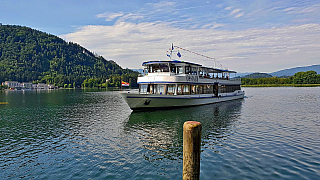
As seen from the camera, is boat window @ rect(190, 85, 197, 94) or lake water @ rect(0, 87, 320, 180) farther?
boat window @ rect(190, 85, 197, 94)

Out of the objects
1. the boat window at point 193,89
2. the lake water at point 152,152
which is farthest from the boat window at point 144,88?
the lake water at point 152,152

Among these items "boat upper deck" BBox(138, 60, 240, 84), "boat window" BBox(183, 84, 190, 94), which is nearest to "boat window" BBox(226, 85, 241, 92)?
"boat upper deck" BBox(138, 60, 240, 84)

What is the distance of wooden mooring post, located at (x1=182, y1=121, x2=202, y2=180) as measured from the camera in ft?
22.7

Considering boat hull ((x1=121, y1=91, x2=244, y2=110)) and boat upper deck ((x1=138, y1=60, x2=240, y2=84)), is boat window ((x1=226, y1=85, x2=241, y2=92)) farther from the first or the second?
boat upper deck ((x1=138, y1=60, x2=240, y2=84))

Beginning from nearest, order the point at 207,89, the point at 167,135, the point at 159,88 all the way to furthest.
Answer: the point at 167,135, the point at 159,88, the point at 207,89

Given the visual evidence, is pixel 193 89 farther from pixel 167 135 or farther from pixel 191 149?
pixel 191 149

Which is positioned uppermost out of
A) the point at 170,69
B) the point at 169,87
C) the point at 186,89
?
the point at 170,69

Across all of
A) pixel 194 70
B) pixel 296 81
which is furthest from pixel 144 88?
pixel 296 81

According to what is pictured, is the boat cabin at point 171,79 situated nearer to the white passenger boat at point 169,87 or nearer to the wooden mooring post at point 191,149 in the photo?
the white passenger boat at point 169,87

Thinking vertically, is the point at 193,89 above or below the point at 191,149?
above

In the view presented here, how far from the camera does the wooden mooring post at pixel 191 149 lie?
6910mm

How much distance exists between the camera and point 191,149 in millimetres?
6941

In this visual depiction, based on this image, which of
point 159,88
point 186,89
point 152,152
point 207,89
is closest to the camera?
point 152,152

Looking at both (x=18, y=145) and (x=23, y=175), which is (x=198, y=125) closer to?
(x=23, y=175)
